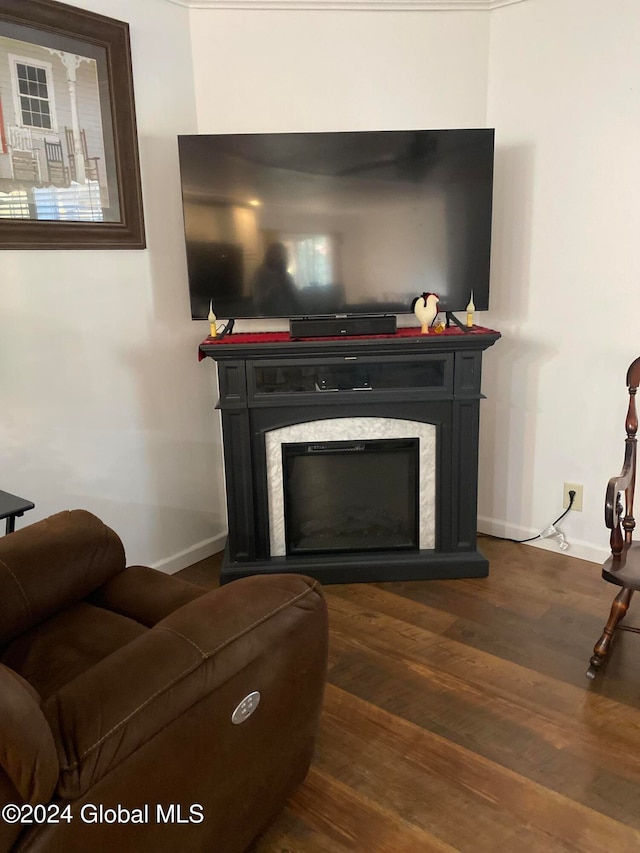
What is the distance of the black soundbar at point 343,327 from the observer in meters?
2.65

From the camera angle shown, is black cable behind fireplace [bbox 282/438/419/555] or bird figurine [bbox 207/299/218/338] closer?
bird figurine [bbox 207/299/218/338]

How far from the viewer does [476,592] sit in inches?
106

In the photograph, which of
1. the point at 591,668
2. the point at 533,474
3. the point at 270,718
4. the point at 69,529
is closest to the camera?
the point at 270,718

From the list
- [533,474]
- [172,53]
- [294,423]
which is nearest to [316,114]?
[172,53]

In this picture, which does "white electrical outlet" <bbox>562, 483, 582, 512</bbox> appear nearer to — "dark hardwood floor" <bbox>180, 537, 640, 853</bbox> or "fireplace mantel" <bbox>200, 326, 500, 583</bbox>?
"dark hardwood floor" <bbox>180, 537, 640, 853</bbox>

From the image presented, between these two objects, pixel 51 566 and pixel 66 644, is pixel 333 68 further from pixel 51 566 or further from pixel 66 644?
pixel 66 644

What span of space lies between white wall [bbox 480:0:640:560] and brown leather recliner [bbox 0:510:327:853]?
6.22ft

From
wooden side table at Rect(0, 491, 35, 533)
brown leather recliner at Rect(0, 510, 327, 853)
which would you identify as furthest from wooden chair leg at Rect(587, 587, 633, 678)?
Answer: wooden side table at Rect(0, 491, 35, 533)

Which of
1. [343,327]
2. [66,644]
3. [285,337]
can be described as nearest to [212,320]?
[285,337]

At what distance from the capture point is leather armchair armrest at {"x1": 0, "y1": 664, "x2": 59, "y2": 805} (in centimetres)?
95

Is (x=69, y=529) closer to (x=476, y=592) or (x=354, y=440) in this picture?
(x=354, y=440)

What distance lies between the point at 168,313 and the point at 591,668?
2170 mm

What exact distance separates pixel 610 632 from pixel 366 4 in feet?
Answer: 8.85

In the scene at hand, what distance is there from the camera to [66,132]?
2.34m
